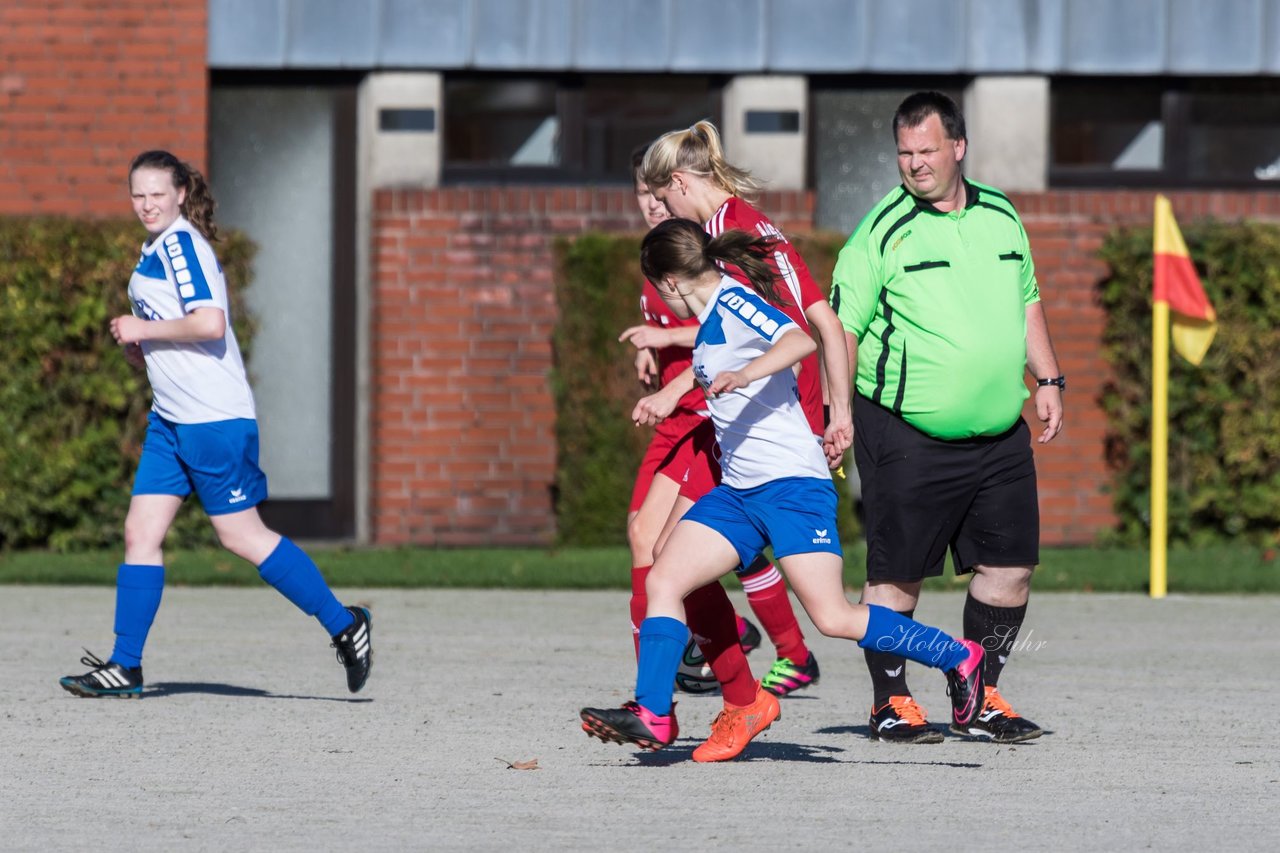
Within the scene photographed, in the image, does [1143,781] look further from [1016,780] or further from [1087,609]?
[1087,609]

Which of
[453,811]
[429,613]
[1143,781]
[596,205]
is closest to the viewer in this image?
[453,811]

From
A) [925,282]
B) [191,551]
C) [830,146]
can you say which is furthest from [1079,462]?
[925,282]

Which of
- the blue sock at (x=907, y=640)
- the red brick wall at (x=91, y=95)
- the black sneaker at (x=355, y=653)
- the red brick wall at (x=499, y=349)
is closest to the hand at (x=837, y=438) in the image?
the blue sock at (x=907, y=640)

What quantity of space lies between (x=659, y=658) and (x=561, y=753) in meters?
0.58

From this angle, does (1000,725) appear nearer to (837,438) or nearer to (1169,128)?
(837,438)

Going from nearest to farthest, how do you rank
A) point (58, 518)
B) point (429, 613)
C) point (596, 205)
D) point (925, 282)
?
point (925, 282) < point (429, 613) < point (58, 518) < point (596, 205)

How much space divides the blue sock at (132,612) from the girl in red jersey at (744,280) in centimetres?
187

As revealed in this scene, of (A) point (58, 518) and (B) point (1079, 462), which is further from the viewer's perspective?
(B) point (1079, 462)

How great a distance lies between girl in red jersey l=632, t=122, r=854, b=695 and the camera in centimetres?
605

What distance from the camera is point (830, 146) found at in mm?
14039

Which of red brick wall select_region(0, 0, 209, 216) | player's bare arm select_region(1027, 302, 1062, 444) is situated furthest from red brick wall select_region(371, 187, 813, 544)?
player's bare arm select_region(1027, 302, 1062, 444)

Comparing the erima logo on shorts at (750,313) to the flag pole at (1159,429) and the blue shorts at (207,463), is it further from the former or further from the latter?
the flag pole at (1159,429)

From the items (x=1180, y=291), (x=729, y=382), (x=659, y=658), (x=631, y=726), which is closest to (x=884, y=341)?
(x=729, y=382)

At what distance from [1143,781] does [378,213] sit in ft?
27.4
